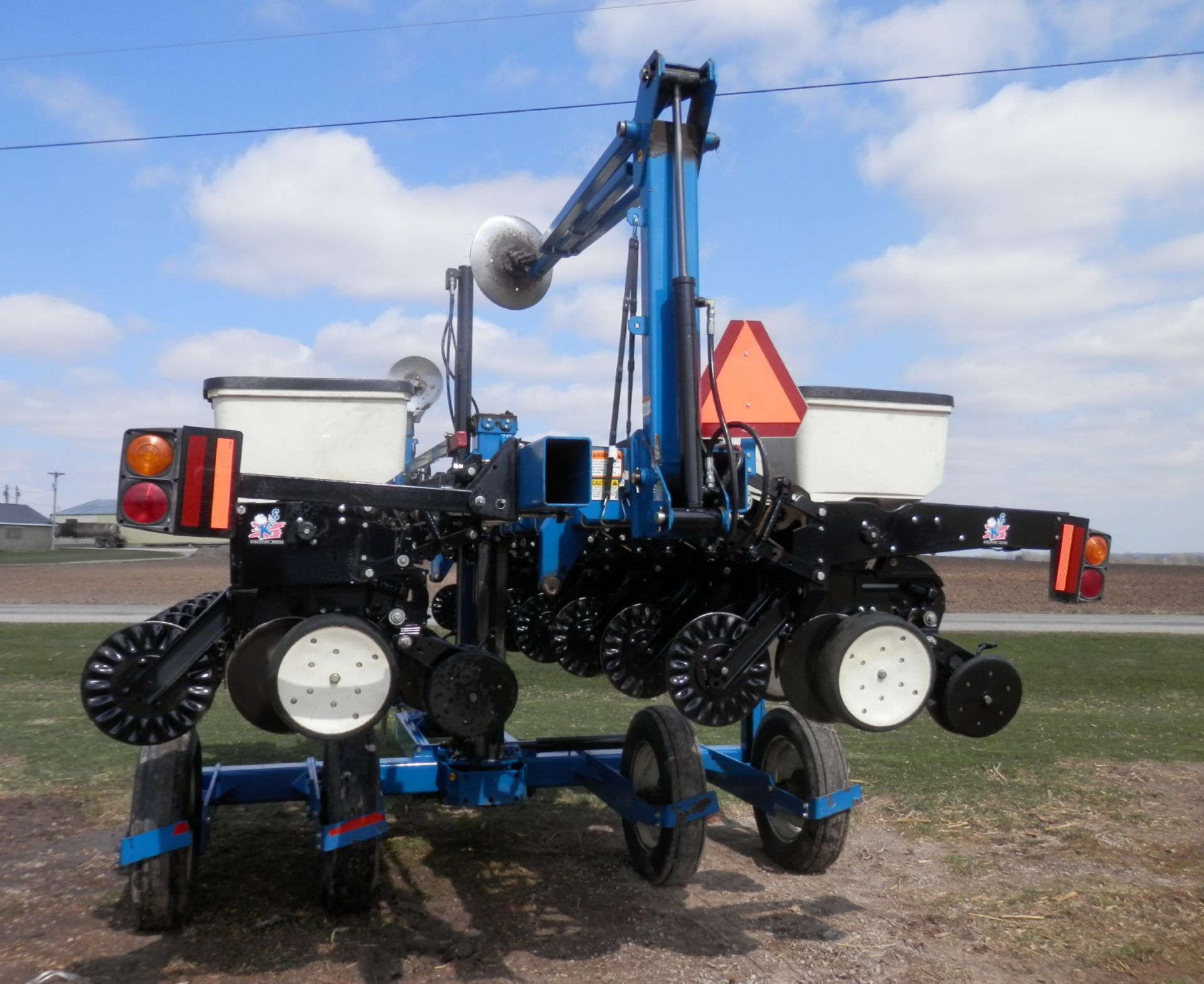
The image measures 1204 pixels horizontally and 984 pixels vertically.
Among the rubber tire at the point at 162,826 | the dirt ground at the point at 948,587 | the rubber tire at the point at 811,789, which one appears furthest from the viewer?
the dirt ground at the point at 948,587

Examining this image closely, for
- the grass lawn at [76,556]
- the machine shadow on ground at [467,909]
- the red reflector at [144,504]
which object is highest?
the red reflector at [144,504]

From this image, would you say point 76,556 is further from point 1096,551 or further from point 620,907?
point 1096,551

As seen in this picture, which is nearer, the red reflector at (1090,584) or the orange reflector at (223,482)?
the orange reflector at (223,482)

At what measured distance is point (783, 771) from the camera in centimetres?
568

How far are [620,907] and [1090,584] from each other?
7.38 ft

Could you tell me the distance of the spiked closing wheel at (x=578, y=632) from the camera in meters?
5.34

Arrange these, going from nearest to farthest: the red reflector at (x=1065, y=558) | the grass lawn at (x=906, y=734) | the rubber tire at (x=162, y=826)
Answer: the red reflector at (x=1065, y=558), the rubber tire at (x=162, y=826), the grass lawn at (x=906, y=734)

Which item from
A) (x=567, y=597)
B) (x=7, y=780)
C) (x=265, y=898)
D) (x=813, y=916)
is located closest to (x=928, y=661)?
(x=813, y=916)

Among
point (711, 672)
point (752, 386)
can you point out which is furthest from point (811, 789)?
point (752, 386)

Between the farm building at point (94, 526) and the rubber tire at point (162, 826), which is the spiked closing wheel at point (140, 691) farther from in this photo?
the farm building at point (94, 526)

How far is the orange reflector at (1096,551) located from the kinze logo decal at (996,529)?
1.07 ft

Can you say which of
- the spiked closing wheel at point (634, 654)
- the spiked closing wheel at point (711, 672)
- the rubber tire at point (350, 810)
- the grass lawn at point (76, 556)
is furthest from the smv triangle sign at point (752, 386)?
the grass lawn at point (76, 556)

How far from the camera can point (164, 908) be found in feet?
14.4

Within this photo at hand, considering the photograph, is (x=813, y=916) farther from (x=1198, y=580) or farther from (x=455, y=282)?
(x=1198, y=580)
